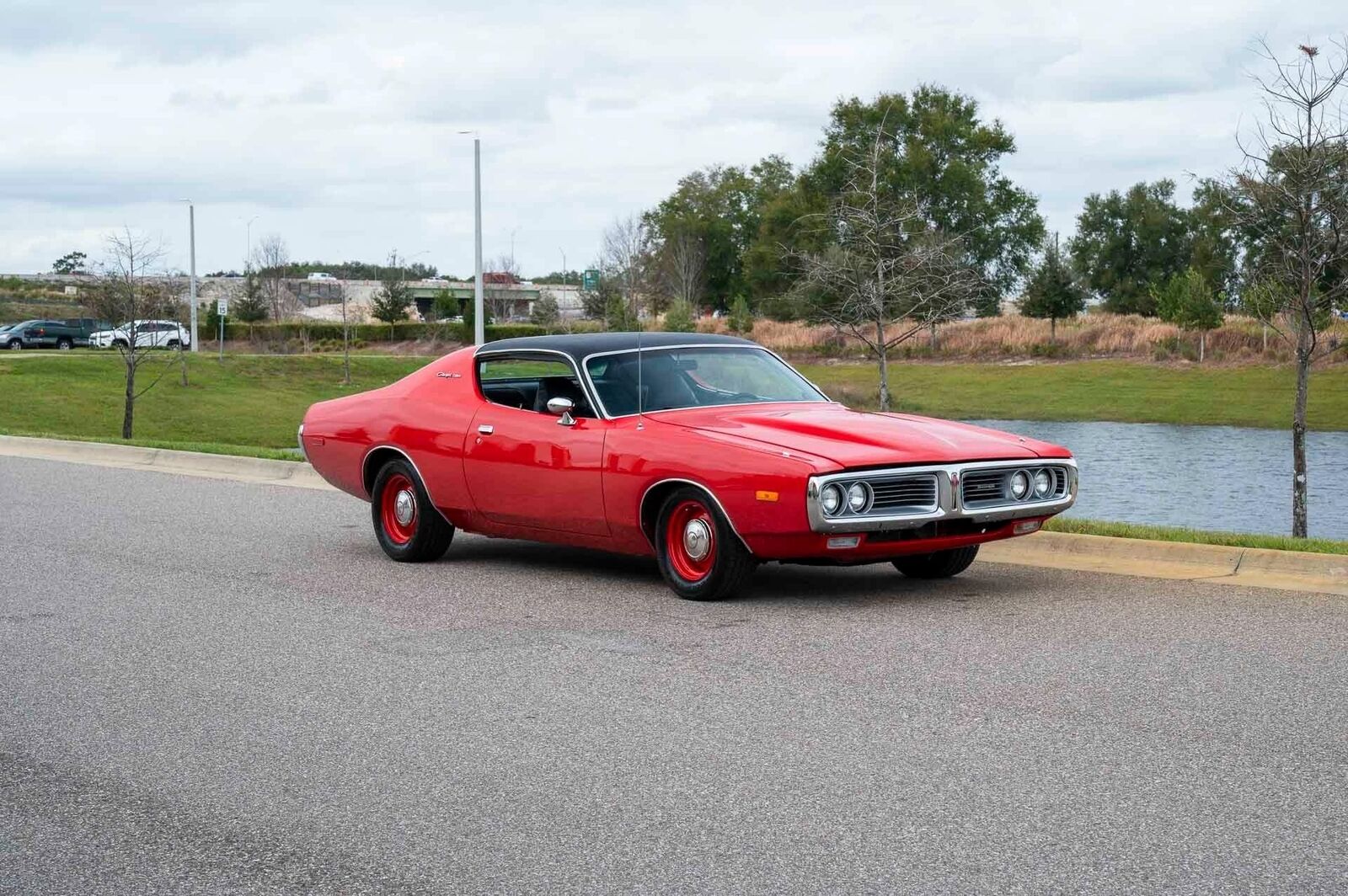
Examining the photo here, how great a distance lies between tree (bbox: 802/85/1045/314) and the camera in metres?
73.5

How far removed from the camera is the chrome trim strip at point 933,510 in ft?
26.8

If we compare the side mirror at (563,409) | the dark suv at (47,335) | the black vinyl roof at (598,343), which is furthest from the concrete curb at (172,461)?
the dark suv at (47,335)

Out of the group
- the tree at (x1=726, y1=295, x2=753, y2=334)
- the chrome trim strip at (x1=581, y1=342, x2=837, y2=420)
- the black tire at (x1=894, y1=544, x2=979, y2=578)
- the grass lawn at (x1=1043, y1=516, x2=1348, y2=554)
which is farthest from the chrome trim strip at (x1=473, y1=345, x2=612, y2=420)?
the tree at (x1=726, y1=295, x2=753, y2=334)

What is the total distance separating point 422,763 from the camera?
18.5ft

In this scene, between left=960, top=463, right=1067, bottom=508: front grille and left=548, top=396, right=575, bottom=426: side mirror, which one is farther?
left=548, top=396, right=575, bottom=426: side mirror

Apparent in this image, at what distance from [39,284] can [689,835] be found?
13205cm

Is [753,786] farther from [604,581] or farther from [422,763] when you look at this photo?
[604,581]

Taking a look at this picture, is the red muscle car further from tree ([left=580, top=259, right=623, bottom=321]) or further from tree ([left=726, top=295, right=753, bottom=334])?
tree ([left=726, top=295, right=753, bottom=334])

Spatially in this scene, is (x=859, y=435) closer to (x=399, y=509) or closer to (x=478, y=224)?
(x=399, y=509)

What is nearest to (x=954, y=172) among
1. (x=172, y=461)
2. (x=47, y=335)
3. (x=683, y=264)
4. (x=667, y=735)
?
(x=683, y=264)

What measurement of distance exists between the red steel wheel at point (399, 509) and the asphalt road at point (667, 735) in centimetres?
69

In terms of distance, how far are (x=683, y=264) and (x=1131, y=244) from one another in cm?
2583

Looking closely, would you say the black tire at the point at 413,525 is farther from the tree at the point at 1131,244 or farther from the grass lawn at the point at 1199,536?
the tree at the point at 1131,244

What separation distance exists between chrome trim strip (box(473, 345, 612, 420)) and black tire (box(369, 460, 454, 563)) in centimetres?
74
